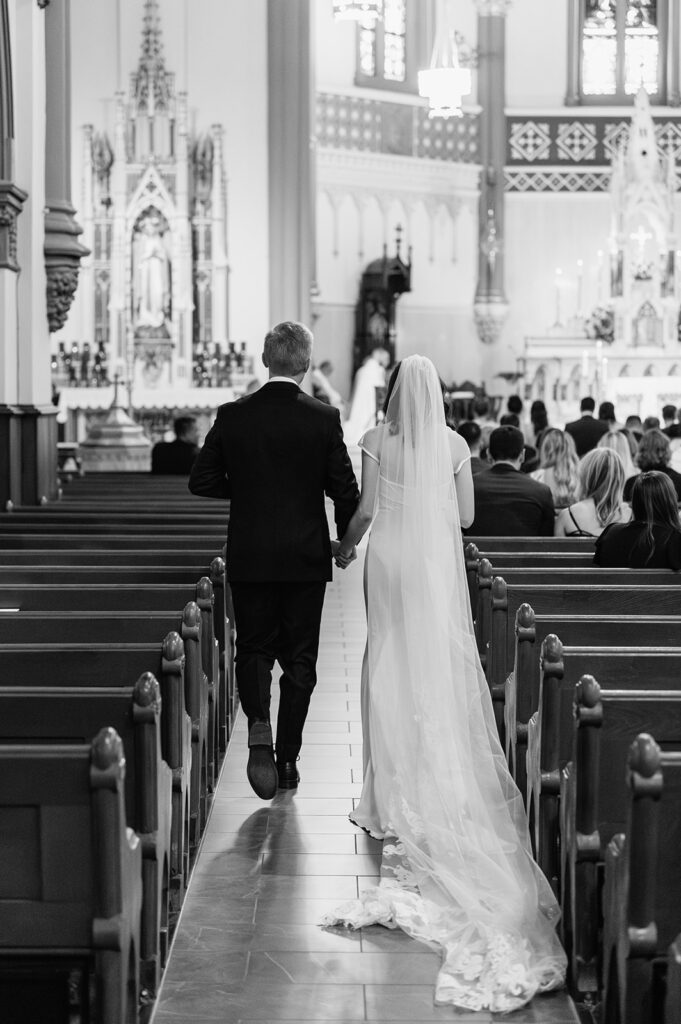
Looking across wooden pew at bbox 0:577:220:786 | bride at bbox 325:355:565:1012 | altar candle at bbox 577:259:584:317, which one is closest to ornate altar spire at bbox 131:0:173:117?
altar candle at bbox 577:259:584:317

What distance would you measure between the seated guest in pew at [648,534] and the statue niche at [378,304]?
16.5 metres

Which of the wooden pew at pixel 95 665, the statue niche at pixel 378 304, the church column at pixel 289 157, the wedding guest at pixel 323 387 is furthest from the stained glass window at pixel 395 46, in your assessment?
the wooden pew at pixel 95 665

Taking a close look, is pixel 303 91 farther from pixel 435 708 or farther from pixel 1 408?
pixel 435 708

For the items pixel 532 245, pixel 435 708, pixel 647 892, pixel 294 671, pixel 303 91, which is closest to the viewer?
pixel 647 892

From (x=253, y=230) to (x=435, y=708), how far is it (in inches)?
534

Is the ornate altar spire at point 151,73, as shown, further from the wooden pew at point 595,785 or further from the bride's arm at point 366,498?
the wooden pew at point 595,785

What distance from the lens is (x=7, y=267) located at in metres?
8.88

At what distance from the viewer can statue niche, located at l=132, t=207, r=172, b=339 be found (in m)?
17.8

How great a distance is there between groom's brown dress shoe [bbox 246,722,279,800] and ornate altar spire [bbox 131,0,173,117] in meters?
13.7

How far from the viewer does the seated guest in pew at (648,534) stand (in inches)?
221

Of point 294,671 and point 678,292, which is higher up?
point 678,292

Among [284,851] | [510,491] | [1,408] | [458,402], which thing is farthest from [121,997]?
[458,402]

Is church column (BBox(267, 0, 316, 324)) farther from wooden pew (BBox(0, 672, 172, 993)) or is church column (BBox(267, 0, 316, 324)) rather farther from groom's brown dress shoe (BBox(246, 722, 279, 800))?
wooden pew (BBox(0, 672, 172, 993))

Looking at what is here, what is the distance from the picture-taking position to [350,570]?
472 inches
